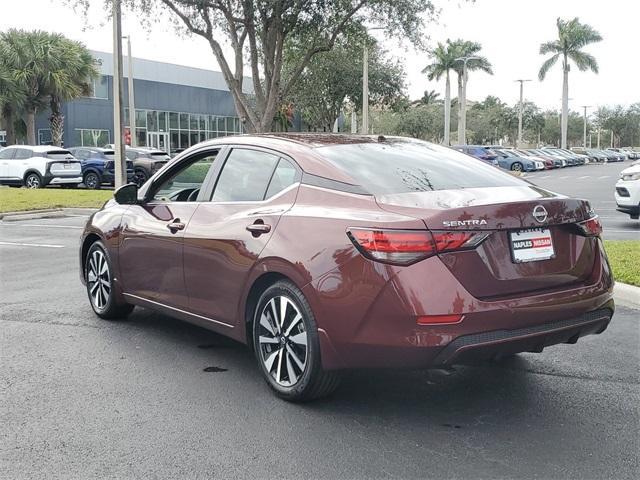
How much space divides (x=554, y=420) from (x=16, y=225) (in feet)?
44.1

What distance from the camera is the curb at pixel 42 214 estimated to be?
16719 millimetres

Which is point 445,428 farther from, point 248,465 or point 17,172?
point 17,172

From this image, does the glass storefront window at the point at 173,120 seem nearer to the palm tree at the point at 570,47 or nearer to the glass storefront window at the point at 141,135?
the glass storefront window at the point at 141,135

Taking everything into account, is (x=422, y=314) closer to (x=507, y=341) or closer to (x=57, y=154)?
(x=507, y=341)

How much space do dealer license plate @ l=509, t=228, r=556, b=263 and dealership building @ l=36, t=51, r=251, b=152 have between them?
39680mm

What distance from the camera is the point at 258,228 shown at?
4.57 meters

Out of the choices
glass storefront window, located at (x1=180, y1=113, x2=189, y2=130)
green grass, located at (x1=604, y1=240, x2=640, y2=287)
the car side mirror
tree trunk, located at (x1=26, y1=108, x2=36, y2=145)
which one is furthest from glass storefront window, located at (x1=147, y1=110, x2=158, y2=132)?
the car side mirror

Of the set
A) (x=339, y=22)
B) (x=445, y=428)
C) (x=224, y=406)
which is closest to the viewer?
(x=445, y=428)

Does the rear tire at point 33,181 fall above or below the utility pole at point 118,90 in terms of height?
below

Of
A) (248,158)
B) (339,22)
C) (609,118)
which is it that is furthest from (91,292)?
(609,118)

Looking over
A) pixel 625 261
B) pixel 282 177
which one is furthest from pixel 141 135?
pixel 282 177

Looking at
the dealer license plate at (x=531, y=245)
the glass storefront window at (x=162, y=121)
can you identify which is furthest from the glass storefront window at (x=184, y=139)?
the dealer license plate at (x=531, y=245)

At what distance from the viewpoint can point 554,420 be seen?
4.12m

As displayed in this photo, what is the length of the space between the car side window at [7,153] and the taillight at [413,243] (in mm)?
25814
